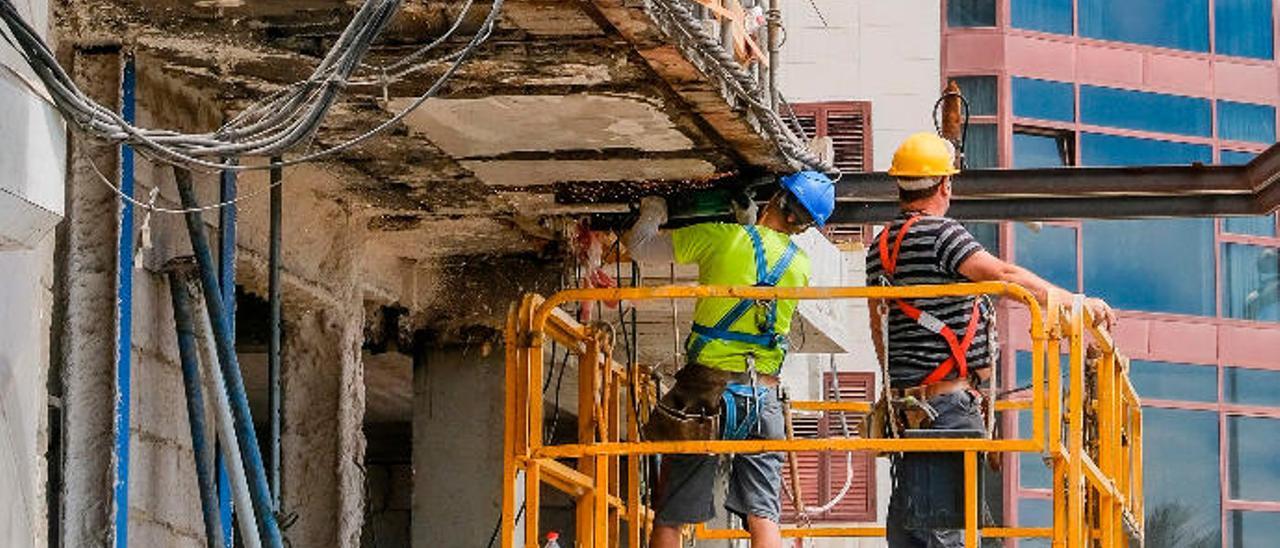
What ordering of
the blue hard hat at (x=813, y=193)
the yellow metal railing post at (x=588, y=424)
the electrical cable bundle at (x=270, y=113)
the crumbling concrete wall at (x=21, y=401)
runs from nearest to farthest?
the electrical cable bundle at (x=270, y=113), the crumbling concrete wall at (x=21, y=401), the yellow metal railing post at (x=588, y=424), the blue hard hat at (x=813, y=193)

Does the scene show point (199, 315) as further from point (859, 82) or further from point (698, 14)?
point (859, 82)

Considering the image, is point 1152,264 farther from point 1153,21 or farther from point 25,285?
point 25,285

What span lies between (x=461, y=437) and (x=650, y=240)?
367 cm

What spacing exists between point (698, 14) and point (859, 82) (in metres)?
22.8

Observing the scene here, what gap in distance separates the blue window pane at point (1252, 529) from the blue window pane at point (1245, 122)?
15.0 ft

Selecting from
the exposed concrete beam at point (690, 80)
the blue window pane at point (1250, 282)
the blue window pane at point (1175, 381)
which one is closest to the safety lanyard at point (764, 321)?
the exposed concrete beam at point (690, 80)

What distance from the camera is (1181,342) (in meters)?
35.8

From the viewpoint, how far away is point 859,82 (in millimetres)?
35281

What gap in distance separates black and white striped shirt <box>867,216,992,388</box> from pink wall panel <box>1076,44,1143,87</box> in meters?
24.3

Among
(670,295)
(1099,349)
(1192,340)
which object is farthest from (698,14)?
(1192,340)

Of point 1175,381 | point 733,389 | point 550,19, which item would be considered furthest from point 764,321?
point 1175,381

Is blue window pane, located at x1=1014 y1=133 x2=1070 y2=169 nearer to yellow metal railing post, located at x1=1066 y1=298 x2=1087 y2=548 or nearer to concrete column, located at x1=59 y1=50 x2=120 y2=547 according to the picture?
yellow metal railing post, located at x1=1066 y1=298 x2=1087 y2=548

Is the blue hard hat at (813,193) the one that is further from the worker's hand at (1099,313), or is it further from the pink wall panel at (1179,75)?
the pink wall panel at (1179,75)

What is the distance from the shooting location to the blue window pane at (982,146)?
116 ft
